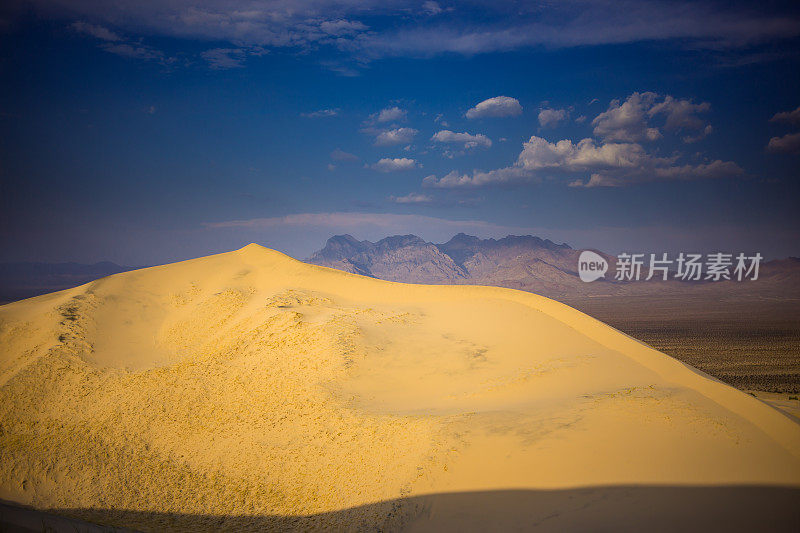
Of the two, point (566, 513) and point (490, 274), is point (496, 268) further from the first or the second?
point (566, 513)

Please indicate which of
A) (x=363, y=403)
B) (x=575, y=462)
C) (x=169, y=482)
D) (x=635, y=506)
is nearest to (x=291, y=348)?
(x=363, y=403)

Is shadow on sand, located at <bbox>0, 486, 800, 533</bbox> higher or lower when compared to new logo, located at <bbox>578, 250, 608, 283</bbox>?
lower

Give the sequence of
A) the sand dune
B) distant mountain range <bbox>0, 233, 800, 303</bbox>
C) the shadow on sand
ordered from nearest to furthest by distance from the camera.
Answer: the shadow on sand < the sand dune < distant mountain range <bbox>0, 233, 800, 303</bbox>

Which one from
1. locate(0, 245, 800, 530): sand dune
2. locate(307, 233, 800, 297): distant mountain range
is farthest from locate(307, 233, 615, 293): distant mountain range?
locate(0, 245, 800, 530): sand dune

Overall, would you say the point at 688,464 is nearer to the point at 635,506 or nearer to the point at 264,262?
the point at 635,506

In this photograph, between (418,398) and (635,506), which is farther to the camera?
(418,398)

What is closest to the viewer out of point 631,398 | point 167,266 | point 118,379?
point 631,398

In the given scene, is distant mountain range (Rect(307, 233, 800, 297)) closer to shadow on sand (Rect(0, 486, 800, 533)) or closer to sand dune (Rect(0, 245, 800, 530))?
sand dune (Rect(0, 245, 800, 530))

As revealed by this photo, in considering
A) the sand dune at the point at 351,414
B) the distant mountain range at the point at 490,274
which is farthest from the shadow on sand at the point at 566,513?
the distant mountain range at the point at 490,274
